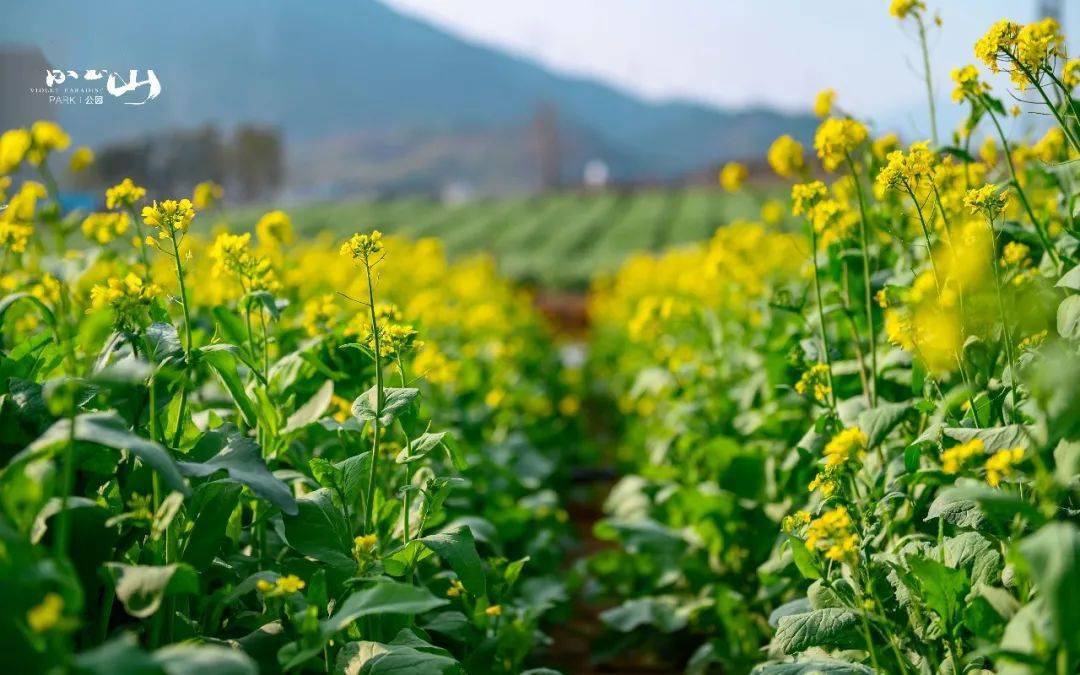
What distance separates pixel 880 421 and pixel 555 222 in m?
39.7

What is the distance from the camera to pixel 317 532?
2000 millimetres

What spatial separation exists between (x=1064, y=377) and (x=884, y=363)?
1349mm

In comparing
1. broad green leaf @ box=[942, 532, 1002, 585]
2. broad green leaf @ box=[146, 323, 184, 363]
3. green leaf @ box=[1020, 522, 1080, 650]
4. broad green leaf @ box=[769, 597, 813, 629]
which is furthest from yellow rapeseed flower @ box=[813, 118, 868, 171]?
broad green leaf @ box=[146, 323, 184, 363]

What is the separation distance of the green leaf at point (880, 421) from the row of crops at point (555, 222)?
70.8ft

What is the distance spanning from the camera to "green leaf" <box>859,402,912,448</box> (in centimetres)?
217

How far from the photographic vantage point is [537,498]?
3945 millimetres

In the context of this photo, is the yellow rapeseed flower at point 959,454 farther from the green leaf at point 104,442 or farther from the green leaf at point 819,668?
the green leaf at point 104,442

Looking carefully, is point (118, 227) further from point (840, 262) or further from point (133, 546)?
point (840, 262)

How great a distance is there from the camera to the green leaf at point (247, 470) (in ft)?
5.51

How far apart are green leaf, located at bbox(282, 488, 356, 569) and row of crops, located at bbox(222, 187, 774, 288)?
21820 millimetres

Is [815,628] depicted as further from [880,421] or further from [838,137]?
[838,137]

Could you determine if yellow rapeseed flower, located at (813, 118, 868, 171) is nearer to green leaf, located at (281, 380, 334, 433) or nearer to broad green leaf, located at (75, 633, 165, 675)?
green leaf, located at (281, 380, 334, 433)

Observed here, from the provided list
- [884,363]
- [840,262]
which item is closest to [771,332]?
[840,262]

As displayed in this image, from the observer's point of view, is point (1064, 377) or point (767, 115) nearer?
point (1064, 377)
